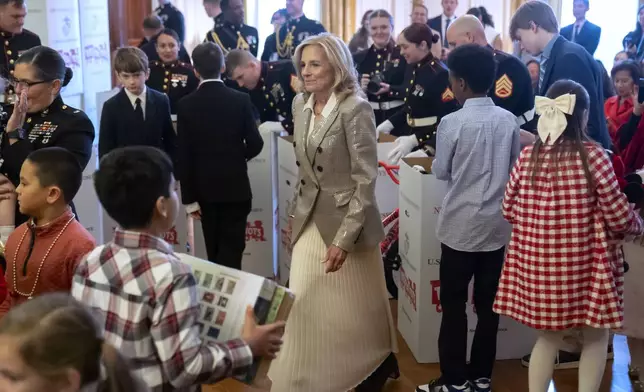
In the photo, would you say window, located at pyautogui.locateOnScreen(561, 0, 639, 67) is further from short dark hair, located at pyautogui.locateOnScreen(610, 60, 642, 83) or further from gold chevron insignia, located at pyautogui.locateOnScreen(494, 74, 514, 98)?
gold chevron insignia, located at pyautogui.locateOnScreen(494, 74, 514, 98)

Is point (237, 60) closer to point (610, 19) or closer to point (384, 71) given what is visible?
point (384, 71)

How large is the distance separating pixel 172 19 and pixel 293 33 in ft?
3.86

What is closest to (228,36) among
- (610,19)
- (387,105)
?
(387,105)

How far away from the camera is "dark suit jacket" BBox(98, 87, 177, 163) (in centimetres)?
402

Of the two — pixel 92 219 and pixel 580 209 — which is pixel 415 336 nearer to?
pixel 580 209

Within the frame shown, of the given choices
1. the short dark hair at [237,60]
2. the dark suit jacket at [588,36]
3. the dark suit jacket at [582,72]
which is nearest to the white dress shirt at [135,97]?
the short dark hair at [237,60]

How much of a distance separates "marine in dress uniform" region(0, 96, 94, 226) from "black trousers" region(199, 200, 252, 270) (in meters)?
1.25

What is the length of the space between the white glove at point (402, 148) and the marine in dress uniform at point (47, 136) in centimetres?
166

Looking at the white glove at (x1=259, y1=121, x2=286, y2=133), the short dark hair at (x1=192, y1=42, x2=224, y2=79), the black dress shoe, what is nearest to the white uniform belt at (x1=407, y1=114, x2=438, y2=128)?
the white glove at (x1=259, y1=121, x2=286, y2=133)

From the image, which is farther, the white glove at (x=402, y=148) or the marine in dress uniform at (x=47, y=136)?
the white glove at (x=402, y=148)

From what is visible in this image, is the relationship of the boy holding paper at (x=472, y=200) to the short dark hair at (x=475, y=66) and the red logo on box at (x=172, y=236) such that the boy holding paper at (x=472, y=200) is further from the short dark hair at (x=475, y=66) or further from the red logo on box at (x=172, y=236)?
the red logo on box at (x=172, y=236)

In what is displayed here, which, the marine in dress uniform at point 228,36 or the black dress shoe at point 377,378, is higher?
the marine in dress uniform at point 228,36

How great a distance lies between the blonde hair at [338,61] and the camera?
2.67 metres

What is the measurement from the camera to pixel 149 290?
1.56m
